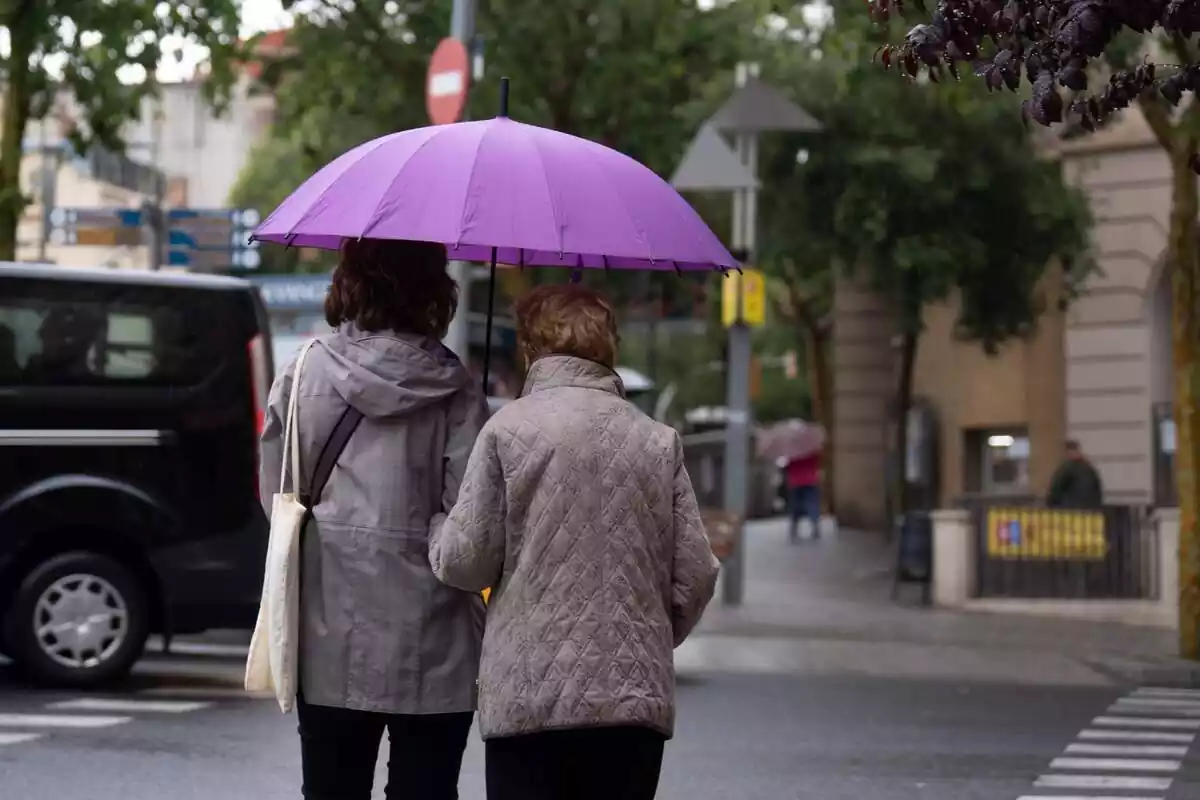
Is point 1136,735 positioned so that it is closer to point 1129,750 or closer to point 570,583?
point 1129,750

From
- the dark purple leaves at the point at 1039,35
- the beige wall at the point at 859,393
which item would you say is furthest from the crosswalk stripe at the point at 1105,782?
the beige wall at the point at 859,393

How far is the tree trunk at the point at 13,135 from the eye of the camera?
16.4 meters

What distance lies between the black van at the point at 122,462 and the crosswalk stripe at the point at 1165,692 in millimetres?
6012

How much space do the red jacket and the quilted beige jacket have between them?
2522 centimetres

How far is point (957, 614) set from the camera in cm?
1909

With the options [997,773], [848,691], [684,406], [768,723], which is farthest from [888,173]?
[684,406]

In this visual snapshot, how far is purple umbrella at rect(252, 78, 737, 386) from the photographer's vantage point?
434cm

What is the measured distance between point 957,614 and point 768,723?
29.8 feet

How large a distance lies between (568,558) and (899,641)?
12.9 meters

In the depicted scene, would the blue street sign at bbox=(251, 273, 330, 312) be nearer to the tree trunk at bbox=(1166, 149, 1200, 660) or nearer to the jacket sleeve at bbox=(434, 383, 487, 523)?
the tree trunk at bbox=(1166, 149, 1200, 660)

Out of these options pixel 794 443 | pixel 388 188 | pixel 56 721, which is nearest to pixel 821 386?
pixel 794 443

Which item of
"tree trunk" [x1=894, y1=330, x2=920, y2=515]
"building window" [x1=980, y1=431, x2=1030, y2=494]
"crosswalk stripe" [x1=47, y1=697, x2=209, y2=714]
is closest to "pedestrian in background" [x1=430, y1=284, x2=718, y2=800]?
"crosswalk stripe" [x1=47, y1=697, x2=209, y2=714]

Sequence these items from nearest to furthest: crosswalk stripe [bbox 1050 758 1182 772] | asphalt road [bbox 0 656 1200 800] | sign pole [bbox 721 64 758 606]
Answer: asphalt road [bbox 0 656 1200 800] → crosswalk stripe [bbox 1050 758 1182 772] → sign pole [bbox 721 64 758 606]

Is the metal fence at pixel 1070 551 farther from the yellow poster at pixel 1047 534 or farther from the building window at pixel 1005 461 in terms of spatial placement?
the building window at pixel 1005 461
